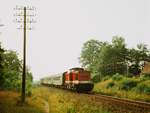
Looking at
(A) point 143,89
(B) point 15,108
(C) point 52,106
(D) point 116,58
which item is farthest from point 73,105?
(D) point 116,58

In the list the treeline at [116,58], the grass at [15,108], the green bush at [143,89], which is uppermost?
the treeline at [116,58]

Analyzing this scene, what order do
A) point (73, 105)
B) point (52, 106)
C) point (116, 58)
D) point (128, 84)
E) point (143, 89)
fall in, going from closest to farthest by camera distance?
point (73, 105) → point (52, 106) → point (143, 89) → point (128, 84) → point (116, 58)

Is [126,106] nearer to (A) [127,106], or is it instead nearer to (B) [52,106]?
(A) [127,106]

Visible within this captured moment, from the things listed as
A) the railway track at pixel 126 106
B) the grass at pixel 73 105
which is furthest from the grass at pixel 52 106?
the railway track at pixel 126 106

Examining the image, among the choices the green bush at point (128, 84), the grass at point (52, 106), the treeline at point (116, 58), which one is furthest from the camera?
the treeline at point (116, 58)

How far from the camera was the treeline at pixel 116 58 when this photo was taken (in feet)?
270

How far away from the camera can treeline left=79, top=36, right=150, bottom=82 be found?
8231 cm

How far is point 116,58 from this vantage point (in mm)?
90875

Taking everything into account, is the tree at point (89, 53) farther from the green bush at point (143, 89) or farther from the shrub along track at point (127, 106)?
the shrub along track at point (127, 106)

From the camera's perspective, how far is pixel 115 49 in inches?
3585

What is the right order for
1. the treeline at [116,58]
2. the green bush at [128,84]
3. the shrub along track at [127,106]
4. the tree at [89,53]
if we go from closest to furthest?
the shrub along track at [127,106], the green bush at [128,84], the treeline at [116,58], the tree at [89,53]

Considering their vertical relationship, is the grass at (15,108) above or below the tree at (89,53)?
below

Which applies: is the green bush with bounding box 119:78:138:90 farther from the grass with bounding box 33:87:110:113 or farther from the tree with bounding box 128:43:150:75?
the tree with bounding box 128:43:150:75

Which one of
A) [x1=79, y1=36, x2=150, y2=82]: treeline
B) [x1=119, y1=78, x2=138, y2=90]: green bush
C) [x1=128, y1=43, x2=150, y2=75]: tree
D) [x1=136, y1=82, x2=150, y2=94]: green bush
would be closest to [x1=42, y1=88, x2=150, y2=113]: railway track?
[x1=136, y1=82, x2=150, y2=94]: green bush
